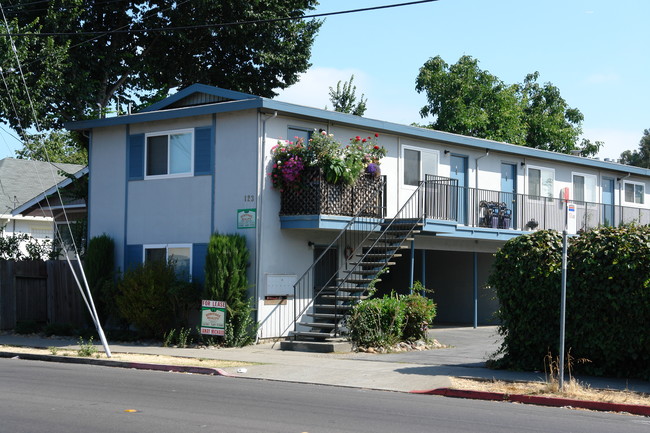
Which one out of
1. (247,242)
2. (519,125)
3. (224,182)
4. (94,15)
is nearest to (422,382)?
(247,242)

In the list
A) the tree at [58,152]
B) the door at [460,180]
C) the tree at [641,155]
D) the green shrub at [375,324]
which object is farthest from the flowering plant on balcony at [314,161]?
the tree at [641,155]

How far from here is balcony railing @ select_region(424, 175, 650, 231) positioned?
22923 mm

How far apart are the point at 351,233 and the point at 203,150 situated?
450 cm

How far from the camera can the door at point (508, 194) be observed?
26.0m

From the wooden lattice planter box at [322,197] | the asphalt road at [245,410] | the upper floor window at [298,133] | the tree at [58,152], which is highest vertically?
the tree at [58,152]

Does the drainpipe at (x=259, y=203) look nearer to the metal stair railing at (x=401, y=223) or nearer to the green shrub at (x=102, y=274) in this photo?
the metal stair railing at (x=401, y=223)

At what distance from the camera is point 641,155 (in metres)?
78.1

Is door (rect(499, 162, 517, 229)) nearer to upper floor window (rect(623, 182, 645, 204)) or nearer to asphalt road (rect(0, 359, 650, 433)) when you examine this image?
upper floor window (rect(623, 182, 645, 204))

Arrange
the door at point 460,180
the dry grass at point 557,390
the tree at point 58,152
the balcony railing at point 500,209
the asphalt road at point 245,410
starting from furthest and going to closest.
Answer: the tree at point 58,152, the door at point 460,180, the balcony railing at point 500,209, the dry grass at point 557,390, the asphalt road at point 245,410

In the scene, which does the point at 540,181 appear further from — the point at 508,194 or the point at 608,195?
the point at 608,195

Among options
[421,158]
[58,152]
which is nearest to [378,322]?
[421,158]

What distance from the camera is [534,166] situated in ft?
92.9

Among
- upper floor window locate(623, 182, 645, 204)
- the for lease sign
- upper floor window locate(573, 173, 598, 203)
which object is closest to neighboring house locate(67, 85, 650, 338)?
the for lease sign

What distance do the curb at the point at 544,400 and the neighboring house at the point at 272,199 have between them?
686 centimetres
